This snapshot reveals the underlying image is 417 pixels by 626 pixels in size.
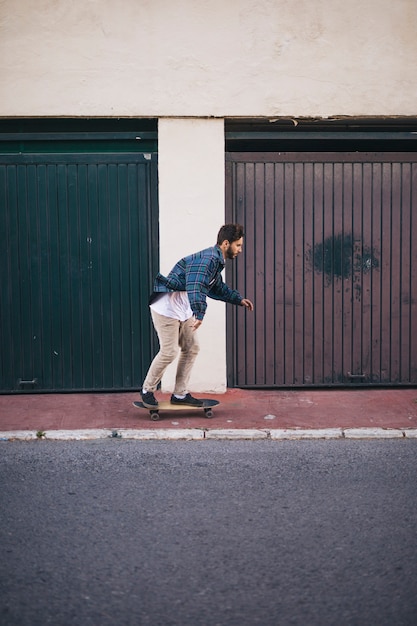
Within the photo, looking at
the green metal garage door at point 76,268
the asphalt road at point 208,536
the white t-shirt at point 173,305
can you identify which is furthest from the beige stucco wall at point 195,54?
the asphalt road at point 208,536

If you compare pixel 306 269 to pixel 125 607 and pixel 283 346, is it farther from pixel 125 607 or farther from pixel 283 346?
pixel 125 607

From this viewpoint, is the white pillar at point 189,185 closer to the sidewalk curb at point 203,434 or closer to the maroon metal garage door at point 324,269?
the maroon metal garage door at point 324,269

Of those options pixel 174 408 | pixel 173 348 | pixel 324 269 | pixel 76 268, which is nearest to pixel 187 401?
pixel 174 408

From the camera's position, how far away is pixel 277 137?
29.4ft

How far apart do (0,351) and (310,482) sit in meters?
4.79

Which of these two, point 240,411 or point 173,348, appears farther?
point 240,411

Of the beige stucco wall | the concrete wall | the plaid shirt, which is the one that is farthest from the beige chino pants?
the beige stucco wall

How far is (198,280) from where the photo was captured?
7074 millimetres

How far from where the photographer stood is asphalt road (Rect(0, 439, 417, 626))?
365 centimetres

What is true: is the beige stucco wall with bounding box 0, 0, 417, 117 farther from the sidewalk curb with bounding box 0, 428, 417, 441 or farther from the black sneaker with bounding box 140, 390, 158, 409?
the sidewalk curb with bounding box 0, 428, 417, 441

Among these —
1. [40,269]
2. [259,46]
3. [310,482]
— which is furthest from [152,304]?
[259,46]

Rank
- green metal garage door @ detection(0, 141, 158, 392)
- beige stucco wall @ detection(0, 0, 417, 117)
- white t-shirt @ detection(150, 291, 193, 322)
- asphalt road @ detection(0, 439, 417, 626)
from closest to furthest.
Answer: asphalt road @ detection(0, 439, 417, 626)
white t-shirt @ detection(150, 291, 193, 322)
beige stucco wall @ detection(0, 0, 417, 117)
green metal garage door @ detection(0, 141, 158, 392)

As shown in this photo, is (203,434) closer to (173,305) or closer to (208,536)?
(173,305)

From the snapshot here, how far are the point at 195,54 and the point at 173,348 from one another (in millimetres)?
3525
